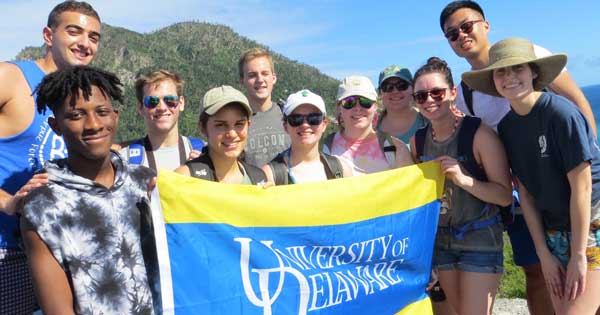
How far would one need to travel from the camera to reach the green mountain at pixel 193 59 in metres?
148

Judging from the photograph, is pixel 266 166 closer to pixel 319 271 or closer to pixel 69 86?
pixel 319 271

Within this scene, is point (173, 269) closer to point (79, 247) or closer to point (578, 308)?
point (79, 247)

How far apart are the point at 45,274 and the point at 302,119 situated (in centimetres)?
229

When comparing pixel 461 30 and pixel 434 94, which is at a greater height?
pixel 461 30

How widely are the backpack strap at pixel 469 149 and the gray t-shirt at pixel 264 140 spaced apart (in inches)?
77.9

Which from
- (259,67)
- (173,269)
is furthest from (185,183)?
(259,67)

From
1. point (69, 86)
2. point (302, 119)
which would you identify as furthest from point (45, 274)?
point (302, 119)

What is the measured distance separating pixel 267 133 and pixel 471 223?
2419 millimetres

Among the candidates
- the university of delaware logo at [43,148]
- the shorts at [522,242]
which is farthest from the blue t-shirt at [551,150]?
the university of delaware logo at [43,148]

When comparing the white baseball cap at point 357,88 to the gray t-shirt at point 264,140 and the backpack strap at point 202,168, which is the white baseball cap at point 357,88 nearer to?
the gray t-shirt at point 264,140

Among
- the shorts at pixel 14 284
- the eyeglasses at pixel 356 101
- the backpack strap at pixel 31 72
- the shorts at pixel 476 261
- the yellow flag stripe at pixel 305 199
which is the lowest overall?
the shorts at pixel 476 261

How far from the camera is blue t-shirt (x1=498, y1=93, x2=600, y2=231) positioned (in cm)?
375

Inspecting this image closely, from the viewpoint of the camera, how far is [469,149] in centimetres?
429

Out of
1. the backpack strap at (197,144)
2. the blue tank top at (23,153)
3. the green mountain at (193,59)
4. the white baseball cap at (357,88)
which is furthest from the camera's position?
the green mountain at (193,59)
